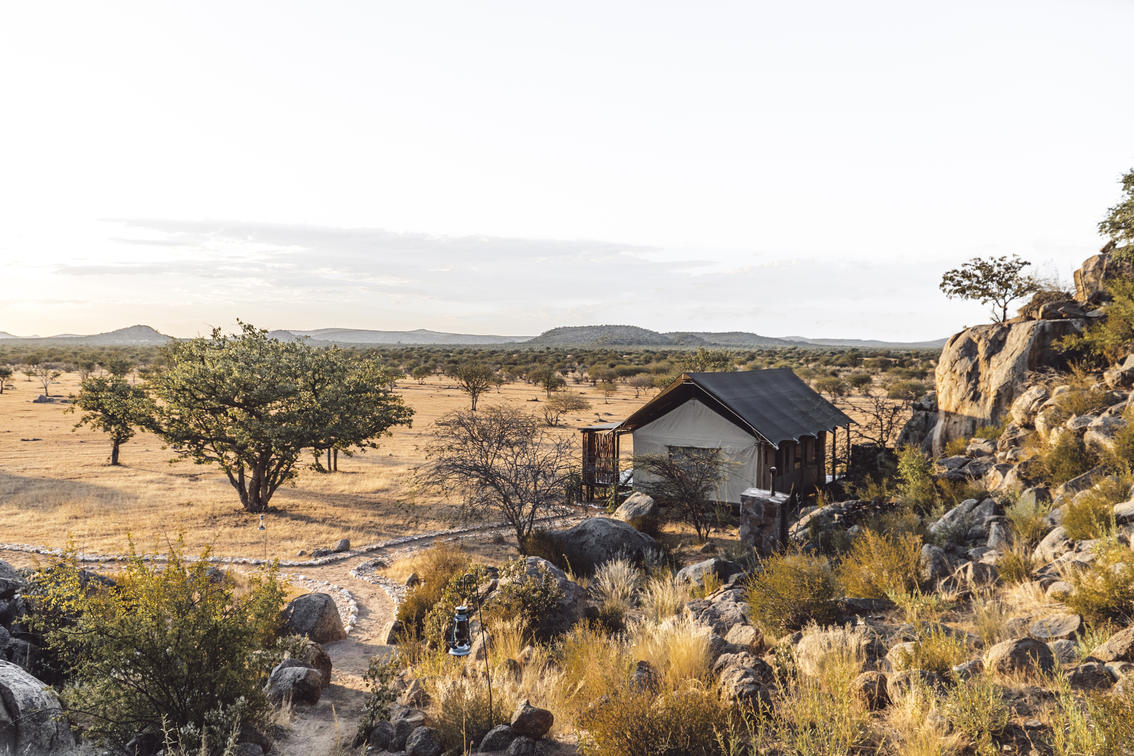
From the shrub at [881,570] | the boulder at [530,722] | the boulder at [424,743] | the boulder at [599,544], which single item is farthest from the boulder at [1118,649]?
the boulder at [599,544]

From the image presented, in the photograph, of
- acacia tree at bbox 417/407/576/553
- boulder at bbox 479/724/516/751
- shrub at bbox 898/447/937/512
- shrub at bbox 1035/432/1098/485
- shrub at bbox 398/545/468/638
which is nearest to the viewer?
boulder at bbox 479/724/516/751

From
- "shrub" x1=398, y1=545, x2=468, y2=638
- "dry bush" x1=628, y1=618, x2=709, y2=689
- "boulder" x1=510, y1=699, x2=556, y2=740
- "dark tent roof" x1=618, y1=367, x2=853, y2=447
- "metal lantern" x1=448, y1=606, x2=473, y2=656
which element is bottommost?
"shrub" x1=398, y1=545, x2=468, y2=638

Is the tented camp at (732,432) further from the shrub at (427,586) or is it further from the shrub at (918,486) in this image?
the shrub at (427,586)

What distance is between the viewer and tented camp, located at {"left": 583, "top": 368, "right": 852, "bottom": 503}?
19797 millimetres

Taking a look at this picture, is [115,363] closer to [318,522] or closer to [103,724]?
[318,522]

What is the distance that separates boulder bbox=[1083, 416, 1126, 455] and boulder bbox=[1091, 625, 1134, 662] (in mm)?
6976

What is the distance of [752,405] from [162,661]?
1701 centimetres

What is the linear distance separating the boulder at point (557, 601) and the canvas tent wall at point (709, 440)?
397 inches

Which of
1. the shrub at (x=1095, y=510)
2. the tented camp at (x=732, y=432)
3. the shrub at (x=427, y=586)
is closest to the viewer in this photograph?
the shrub at (x=1095, y=510)

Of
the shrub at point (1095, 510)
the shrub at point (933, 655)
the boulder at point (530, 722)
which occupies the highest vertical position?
the shrub at point (1095, 510)

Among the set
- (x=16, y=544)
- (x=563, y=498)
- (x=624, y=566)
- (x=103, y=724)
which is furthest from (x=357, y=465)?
(x=103, y=724)

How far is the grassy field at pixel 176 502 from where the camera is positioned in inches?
674

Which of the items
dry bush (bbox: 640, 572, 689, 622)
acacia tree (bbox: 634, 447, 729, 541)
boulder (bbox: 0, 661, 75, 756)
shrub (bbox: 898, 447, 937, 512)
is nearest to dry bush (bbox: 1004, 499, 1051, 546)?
shrub (bbox: 898, 447, 937, 512)

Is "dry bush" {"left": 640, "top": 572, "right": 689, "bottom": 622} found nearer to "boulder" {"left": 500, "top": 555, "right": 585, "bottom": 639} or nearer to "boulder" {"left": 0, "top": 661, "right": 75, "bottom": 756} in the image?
"boulder" {"left": 500, "top": 555, "right": 585, "bottom": 639}
